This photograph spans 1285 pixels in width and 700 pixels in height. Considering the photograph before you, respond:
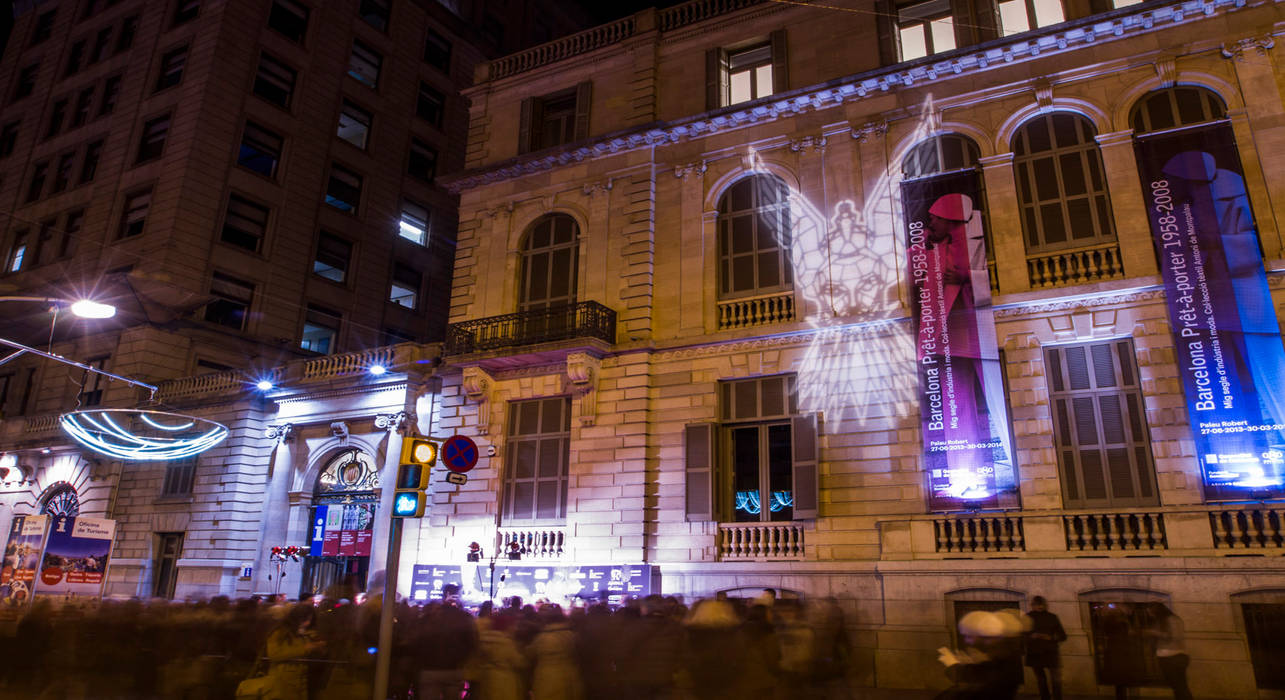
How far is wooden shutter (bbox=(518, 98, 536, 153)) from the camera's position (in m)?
23.3

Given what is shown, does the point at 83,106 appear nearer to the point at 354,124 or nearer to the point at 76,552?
the point at 354,124

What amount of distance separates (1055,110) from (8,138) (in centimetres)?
4708

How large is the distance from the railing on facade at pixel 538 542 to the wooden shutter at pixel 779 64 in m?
12.4

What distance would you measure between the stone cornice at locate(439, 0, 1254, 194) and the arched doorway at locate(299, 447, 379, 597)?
9.29 m

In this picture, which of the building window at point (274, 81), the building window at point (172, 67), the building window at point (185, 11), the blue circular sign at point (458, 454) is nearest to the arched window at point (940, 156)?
the blue circular sign at point (458, 454)

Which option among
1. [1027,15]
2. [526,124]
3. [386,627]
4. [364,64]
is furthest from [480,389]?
[364,64]

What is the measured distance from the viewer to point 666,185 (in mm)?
20969

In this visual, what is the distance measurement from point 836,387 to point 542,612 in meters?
9.98

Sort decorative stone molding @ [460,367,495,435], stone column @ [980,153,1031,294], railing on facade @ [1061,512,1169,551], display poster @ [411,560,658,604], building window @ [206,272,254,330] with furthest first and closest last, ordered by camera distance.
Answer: building window @ [206,272,254,330] < decorative stone molding @ [460,367,495,435] < display poster @ [411,560,658,604] < stone column @ [980,153,1031,294] < railing on facade @ [1061,512,1169,551]

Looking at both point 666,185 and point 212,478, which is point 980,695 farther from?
point 212,478

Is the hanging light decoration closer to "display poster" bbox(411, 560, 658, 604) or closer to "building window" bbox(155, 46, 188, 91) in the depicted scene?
"display poster" bbox(411, 560, 658, 604)

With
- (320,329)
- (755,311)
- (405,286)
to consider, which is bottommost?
(755,311)

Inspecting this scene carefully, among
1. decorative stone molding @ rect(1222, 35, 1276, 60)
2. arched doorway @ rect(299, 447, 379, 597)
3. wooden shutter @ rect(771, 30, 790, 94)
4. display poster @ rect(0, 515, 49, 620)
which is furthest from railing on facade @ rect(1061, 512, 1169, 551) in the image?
display poster @ rect(0, 515, 49, 620)

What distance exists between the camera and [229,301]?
3072 centimetres
